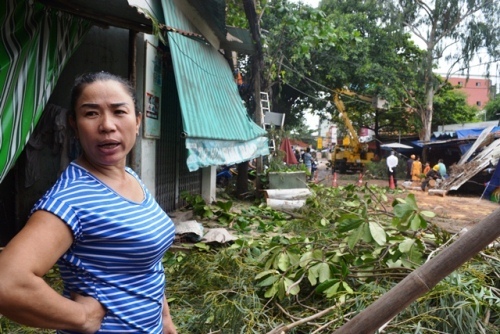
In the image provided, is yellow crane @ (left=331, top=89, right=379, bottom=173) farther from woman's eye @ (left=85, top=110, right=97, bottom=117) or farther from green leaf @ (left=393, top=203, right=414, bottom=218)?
woman's eye @ (left=85, top=110, right=97, bottom=117)

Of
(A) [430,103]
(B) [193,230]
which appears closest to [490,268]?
(B) [193,230]

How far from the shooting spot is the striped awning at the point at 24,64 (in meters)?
2.66

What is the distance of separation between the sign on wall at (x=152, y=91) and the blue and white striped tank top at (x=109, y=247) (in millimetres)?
4113

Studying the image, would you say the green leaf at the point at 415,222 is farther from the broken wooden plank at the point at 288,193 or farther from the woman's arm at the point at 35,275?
the broken wooden plank at the point at 288,193

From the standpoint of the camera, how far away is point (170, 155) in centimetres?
659

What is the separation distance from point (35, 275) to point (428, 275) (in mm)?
990

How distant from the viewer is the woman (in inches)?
36.2

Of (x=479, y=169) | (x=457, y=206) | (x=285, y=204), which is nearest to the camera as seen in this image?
(x=285, y=204)

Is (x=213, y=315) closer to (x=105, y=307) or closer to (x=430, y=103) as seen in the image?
(x=105, y=307)

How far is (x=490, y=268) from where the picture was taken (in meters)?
2.67

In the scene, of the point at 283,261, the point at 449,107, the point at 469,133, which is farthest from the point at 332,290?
the point at 449,107

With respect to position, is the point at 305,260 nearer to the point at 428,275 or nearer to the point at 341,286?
the point at 341,286

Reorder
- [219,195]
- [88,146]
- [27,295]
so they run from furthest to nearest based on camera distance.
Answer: [219,195], [88,146], [27,295]

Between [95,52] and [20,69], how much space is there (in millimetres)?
2306
